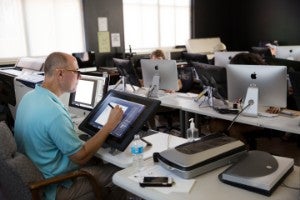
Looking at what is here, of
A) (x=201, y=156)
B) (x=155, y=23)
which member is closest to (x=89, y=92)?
(x=201, y=156)

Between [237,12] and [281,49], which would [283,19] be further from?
[281,49]

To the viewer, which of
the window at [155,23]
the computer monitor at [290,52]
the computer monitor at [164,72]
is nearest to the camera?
the computer monitor at [164,72]

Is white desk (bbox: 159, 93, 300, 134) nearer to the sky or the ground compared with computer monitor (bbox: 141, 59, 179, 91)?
nearer to the ground

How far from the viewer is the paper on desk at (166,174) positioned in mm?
1401

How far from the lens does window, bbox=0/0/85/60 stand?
513 cm

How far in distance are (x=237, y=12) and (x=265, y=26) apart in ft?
3.17

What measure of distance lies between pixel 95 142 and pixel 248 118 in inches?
53.0

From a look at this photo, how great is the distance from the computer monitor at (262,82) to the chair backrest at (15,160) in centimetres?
176

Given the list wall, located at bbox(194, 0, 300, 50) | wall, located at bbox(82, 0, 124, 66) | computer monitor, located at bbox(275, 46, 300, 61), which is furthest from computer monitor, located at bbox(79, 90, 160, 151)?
wall, located at bbox(194, 0, 300, 50)

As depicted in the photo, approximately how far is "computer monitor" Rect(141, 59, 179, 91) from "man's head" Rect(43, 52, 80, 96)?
5.01 feet

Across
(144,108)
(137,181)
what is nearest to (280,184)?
(137,181)

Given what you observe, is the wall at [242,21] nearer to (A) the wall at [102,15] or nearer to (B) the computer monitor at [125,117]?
(A) the wall at [102,15]

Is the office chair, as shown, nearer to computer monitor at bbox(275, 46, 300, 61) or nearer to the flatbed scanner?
the flatbed scanner

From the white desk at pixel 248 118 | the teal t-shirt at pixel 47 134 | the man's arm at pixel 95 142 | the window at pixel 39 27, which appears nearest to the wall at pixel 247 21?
the window at pixel 39 27
